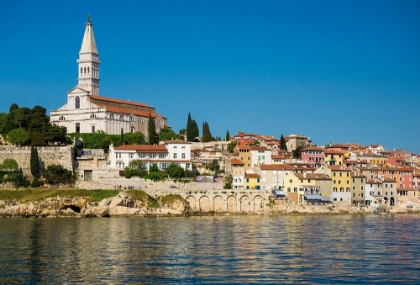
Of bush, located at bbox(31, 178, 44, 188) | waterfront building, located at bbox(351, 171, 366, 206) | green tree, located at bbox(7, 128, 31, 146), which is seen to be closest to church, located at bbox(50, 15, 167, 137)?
green tree, located at bbox(7, 128, 31, 146)

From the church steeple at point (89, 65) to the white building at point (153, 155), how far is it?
24700 millimetres

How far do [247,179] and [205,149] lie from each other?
37.0 feet

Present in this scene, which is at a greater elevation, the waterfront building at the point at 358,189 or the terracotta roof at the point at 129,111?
the terracotta roof at the point at 129,111

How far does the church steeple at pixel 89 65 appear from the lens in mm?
97938

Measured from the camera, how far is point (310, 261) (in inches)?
1248

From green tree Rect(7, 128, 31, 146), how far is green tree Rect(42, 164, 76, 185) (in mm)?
6833

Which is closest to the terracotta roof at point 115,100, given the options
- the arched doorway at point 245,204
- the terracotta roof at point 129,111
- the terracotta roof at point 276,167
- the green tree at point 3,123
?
the terracotta roof at point 129,111

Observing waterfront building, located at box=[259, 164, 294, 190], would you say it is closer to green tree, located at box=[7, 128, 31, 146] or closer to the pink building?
the pink building

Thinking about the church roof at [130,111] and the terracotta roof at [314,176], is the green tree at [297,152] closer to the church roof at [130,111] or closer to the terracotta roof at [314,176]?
the terracotta roof at [314,176]

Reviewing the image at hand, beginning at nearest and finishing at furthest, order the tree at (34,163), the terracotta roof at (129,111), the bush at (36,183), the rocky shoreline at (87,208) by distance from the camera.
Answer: the rocky shoreline at (87,208) < the bush at (36,183) < the tree at (34,163) < the terracotta roof at (129,111)

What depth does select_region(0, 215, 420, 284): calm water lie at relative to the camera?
2755cm

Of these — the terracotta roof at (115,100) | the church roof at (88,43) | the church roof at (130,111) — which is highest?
the church roof at (88,43)

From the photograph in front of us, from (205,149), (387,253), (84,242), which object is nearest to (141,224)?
Answer: (84,242)

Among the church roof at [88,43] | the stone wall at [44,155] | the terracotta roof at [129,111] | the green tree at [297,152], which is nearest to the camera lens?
the stone wall at [44,155]
